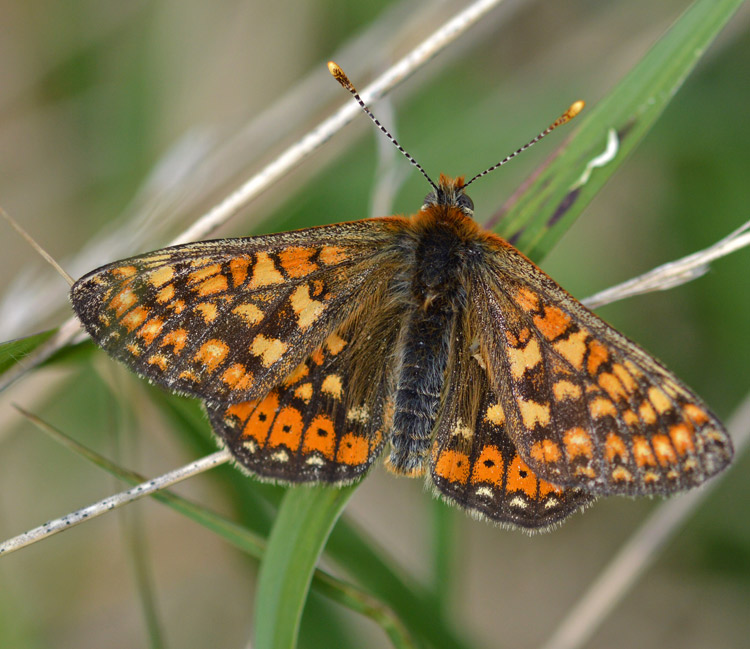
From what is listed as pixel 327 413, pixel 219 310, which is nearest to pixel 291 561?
pixel 327 413

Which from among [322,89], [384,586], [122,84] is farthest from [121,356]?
[122,84]

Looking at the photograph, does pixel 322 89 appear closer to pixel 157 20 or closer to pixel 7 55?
pixel 157 20

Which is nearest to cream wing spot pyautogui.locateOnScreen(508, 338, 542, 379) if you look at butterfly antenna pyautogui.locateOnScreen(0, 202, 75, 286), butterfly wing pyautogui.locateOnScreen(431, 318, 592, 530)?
butterfly wing pyautogui.locateOnScreen(431, 318, 592, 530)

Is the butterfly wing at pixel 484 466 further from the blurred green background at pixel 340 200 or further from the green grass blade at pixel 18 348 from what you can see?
the green grass blade at pixel 18 348

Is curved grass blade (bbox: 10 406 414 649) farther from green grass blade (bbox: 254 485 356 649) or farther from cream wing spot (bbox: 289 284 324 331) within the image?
cream wing spot (bbox: 289 284 324 331)

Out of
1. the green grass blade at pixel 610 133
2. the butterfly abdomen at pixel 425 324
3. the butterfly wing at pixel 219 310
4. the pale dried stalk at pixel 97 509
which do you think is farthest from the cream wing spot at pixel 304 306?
the green grass blade at pixel 610 133

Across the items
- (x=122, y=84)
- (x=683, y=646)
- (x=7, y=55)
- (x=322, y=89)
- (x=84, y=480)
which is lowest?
(x=683, y=646)
